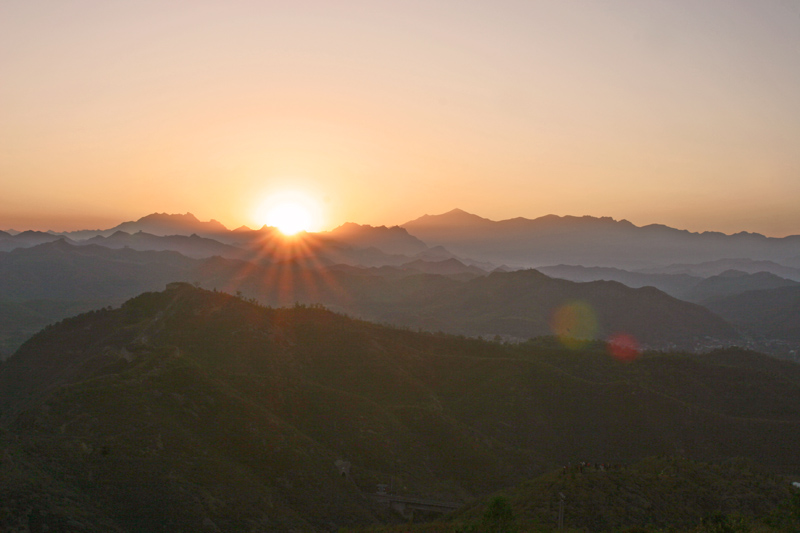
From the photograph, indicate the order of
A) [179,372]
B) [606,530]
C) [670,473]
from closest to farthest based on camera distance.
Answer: [606,530] → [670,473] → [179,372]

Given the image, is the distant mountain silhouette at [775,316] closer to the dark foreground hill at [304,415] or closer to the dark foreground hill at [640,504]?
the dark foreground hill at [304,415]

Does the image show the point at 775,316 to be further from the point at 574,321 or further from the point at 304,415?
the point at 304,415

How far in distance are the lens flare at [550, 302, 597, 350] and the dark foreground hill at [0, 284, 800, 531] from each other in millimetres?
64715

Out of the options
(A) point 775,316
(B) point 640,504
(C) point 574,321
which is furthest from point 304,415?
(A) point 775,316

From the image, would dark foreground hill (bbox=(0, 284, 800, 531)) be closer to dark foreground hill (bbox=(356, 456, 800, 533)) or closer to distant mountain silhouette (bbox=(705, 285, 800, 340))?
dark foreground hill (bbox=(356, 456, 800, 533))

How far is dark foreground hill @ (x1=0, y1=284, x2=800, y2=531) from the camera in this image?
3400 cm

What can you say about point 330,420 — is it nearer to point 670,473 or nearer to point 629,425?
point 670,473

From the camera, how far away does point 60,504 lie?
95.1 feet

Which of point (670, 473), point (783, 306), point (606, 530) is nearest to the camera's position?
point (606, 530)

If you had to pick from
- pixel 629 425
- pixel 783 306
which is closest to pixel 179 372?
pixel 629 425

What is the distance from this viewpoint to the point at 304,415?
54.1 m

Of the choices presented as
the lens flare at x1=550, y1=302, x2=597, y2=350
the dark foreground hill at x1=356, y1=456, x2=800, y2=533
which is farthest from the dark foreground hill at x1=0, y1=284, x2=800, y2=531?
the lens flare at x1=550, y1=302, x2=597, y2=350

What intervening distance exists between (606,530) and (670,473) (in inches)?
452

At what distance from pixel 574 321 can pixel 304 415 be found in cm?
13768
